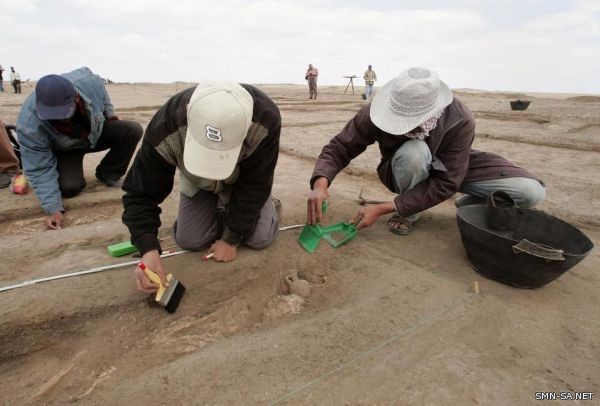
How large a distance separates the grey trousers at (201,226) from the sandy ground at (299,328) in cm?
8

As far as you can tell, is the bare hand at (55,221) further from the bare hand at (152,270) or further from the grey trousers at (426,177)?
the grey trousers at (426,177)

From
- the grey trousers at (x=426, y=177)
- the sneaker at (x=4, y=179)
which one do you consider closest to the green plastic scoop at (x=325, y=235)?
the grey trousers at (x=426, y=177)

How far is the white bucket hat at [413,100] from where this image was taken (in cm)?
192

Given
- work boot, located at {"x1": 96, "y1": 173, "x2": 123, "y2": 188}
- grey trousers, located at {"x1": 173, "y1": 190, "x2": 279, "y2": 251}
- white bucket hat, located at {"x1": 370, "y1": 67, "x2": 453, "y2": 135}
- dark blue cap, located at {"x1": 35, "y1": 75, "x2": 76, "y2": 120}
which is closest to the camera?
white bucket hat, located at {"x1": 370, "y1": 67, "x2": 453, "y2": 135}

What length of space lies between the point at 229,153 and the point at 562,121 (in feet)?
25.9

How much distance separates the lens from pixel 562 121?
7.14 meters

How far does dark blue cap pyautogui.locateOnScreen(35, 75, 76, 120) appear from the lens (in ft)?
8.30

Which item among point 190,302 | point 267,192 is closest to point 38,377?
point 190,302

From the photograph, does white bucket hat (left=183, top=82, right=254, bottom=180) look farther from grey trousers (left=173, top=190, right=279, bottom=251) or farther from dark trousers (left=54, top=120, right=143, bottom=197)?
dark trousers (left=54, top=120, right=143, bottom=197)

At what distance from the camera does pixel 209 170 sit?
1405 mm

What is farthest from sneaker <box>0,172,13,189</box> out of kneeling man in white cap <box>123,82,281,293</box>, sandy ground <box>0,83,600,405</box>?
kneeling man in white cap <box>123,82,281,293</box>

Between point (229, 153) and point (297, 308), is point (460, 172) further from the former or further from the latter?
point (229, 153)

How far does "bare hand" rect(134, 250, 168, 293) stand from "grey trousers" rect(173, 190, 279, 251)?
44 centimetres

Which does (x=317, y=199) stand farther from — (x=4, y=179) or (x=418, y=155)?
(x=4, y=179)
